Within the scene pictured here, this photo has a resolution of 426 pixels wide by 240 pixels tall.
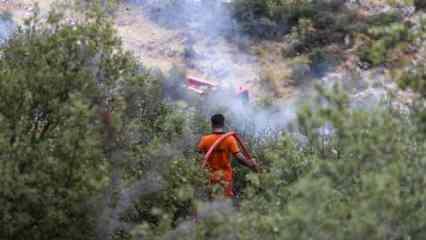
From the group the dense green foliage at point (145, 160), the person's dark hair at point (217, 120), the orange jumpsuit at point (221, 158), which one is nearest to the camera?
the dense green foliage at point (145, 160)

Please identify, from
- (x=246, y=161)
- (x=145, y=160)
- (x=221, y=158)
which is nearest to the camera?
(x=145, y=160)

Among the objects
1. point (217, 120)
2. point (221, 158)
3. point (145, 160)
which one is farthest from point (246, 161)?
point (145, 160)

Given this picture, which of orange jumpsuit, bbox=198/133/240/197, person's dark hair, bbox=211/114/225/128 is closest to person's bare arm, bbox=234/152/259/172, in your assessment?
orange jumpsuit, bbox=198/133/240/197

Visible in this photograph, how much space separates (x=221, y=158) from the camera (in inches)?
329

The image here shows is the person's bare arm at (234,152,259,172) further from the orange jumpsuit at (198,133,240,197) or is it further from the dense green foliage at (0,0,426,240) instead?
the dense green foliage at (0,0,426,240)

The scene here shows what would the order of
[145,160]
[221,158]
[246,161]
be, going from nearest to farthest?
[145,160] → [246,161] → [221,158]

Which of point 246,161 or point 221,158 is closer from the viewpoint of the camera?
point 246,161

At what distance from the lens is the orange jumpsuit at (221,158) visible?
27.0ft

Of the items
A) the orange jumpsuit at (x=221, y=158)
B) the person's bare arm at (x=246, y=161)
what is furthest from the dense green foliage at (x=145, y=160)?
the person's bare arm at (x=246, y=161)

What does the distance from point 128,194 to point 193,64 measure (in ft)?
35.4

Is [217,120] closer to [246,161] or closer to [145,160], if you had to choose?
[246,161]

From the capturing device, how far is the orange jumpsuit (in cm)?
824

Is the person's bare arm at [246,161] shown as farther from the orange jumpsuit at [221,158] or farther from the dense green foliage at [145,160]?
the dense green foliage at [145,160]

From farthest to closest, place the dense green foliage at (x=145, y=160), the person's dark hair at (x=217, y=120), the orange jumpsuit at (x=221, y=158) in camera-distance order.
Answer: the person's dark hair at (x=217, y=120), the orange jumpsuit at (x=221, y=158), the dense green foliage at (x=145, y=160)
